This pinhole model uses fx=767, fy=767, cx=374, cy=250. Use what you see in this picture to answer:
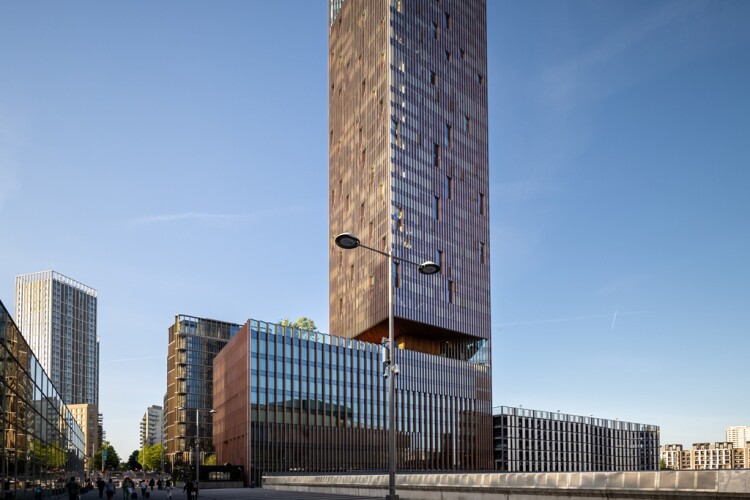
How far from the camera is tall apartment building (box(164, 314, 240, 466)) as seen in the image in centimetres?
17875

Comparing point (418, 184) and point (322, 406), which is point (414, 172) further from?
point (322, 406)

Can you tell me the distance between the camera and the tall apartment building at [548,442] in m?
163

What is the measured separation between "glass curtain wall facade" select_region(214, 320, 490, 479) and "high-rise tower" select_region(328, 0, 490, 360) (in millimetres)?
8513

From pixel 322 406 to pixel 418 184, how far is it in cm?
4071

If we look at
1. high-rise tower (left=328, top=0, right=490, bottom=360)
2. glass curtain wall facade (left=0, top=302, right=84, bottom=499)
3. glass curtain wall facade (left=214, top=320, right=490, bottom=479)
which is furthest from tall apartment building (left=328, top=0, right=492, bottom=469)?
glass curtain wall facade (left=0, top=302, right=84, bottom=499)

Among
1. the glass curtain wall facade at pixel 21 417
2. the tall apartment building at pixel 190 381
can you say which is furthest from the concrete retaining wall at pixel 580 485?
the tall apartment building at pixel 190 381

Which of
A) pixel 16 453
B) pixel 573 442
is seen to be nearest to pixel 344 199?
pixel 573 442

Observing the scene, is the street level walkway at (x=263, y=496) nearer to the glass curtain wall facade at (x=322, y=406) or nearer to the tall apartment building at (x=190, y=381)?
the glass curtain wall facade at (x=322, y=406)

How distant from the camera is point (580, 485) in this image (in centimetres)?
2105

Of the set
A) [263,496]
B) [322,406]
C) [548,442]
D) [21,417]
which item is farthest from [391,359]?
[548,442]

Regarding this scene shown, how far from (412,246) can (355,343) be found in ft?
61.3

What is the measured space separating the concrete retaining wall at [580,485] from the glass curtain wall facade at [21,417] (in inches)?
613

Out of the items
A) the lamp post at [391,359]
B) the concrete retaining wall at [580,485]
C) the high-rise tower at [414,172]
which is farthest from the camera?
the high-rise tower at [414,172]

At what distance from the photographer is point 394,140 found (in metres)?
126
